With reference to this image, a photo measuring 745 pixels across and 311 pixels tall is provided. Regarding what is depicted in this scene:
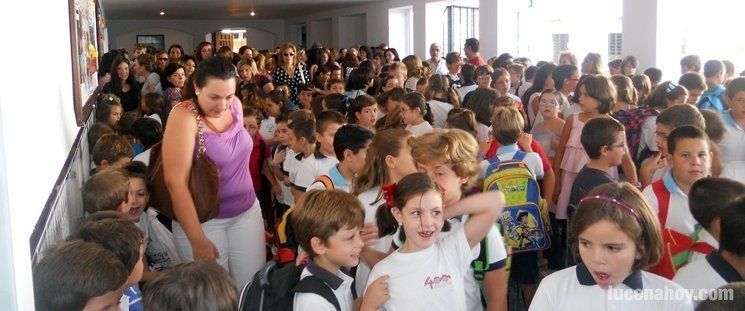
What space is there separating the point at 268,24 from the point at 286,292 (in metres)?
32.7

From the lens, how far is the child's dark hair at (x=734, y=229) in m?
2.19

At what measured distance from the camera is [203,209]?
3078mm

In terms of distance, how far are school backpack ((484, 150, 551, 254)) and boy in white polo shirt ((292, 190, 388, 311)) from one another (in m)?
1.39

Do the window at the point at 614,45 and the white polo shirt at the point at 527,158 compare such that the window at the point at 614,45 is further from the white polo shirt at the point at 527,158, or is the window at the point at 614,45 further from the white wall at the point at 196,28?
the white wall at the point at 196,28

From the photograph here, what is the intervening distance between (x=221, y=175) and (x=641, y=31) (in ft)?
29.3

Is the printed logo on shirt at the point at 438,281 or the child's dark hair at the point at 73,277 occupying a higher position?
the child's dark hair at the point at 73,277

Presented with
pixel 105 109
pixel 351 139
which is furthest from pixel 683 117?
pixel 105 109

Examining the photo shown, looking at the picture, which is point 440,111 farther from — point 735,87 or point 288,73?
point 288,73

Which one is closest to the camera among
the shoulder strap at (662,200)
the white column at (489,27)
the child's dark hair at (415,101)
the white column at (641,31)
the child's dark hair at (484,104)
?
the shoulder strap at (662,200)

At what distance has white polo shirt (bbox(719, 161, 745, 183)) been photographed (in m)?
3.59

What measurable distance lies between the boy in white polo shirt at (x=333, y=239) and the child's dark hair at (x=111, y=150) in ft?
5.89

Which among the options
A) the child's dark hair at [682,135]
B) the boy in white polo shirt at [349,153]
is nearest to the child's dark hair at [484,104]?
the boy in white polo shirt at [349,153]

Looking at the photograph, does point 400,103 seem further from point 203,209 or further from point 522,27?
point 522,27

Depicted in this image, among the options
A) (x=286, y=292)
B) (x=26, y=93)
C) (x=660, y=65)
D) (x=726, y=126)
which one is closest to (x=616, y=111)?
(x=726, y=126)
